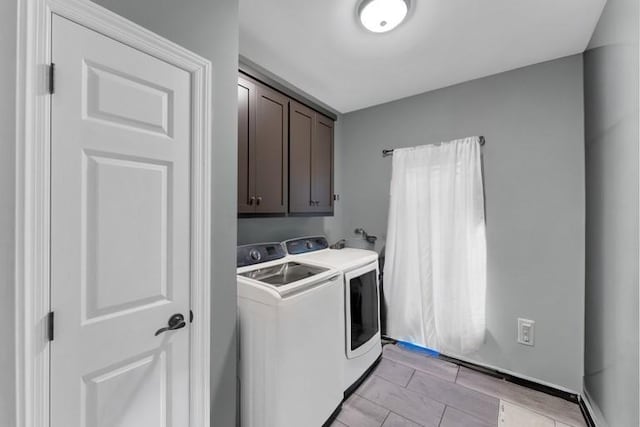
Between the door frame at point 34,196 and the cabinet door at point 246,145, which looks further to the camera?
the cabinet door at point 246,145

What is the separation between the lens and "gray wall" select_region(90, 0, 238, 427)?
43.9 inches

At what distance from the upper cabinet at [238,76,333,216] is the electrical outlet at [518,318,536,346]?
1.80 meters

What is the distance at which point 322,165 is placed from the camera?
2.36 m

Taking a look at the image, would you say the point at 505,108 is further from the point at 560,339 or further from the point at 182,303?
the point at 182,303

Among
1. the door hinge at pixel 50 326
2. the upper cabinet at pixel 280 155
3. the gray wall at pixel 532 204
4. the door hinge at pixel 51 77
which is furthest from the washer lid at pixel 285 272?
the gray wall at pixel 532 204

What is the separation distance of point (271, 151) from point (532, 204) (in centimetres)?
206

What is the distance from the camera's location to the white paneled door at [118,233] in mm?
773

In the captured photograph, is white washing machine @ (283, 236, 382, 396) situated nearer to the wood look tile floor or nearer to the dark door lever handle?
the wood look tile floor

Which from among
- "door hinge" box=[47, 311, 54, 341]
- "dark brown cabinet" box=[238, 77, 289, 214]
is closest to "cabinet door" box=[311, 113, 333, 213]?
"dark brown cabinet" box=[238, 77, 289, 214]

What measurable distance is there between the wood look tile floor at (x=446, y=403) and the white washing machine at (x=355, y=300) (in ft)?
0.52

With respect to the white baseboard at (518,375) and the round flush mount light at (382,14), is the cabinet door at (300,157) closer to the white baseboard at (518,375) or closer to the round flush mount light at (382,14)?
the round flush mount light at (382,14)

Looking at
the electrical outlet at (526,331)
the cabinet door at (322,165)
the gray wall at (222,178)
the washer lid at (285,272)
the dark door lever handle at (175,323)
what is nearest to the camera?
the dark door lever handle at (175,323)
